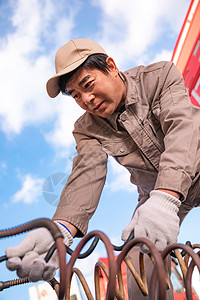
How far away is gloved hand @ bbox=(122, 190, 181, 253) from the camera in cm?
71

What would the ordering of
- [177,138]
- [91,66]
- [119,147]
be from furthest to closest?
1. [119,147]
2. [91,66]
3. [177,138]

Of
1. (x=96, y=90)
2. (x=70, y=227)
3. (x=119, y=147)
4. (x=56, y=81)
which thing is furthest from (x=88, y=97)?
(x=70, y=227)

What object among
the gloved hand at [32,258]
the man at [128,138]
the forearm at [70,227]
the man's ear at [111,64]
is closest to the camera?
the gloved hand at [32,258]

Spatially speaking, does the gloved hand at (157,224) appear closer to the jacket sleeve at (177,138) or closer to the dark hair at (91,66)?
the jacket sleeve at (177,138)

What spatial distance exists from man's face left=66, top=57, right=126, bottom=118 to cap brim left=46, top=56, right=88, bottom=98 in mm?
29

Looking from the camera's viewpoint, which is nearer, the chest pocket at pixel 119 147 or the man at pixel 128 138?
the man at pixel 128 138

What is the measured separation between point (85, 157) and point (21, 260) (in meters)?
0.49

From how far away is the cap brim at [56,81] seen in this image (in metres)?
0.97

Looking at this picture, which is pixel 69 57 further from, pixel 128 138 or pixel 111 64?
pixel 128 138

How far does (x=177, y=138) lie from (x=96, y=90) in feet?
1.01

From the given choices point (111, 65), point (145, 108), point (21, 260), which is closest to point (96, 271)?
point (21, 260)

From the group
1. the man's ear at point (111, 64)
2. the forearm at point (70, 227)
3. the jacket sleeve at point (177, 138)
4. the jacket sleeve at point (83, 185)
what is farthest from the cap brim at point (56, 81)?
the forearm at point (70, 227)

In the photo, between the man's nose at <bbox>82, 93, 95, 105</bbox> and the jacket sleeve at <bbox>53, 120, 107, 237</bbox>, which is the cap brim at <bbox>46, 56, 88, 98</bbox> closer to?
the man's nose at <bbox>82, 93, 95, 105</bbox>

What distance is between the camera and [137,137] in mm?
1106
